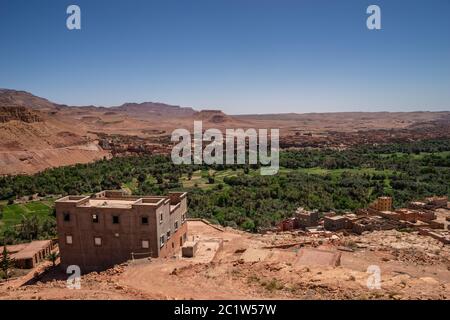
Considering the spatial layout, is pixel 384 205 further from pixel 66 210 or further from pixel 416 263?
pixel 66 210

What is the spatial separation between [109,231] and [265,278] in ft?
32.8

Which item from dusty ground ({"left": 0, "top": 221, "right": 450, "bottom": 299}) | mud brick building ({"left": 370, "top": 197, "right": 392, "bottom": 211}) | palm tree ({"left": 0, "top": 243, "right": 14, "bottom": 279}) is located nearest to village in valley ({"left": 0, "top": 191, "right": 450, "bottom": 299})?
dusty ground ({"left": 0, "top": 221, "right": 450, "bottom": 299})

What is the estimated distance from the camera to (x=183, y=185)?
5638 centimetres

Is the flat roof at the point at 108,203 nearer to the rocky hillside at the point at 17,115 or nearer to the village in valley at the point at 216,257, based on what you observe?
the village in valley at the point at 216,257

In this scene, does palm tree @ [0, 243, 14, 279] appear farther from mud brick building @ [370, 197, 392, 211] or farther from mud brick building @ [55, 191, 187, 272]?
mud brick building @ [370, 197, 392, 211]

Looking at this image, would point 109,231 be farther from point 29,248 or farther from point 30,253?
point 29,248

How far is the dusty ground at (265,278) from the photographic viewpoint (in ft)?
48.0

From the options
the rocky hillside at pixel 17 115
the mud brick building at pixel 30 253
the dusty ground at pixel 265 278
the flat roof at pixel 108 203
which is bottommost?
the mud brick building at pixel 30 253

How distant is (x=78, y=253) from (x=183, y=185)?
33.5 m

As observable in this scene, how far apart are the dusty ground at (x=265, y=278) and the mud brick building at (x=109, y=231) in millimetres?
1520

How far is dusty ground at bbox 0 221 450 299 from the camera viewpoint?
14617mm

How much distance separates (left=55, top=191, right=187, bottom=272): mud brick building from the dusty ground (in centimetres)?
152

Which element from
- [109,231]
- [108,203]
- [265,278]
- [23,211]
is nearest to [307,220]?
[108,203]

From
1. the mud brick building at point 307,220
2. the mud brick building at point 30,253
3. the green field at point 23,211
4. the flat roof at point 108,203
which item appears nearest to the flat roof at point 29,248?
the mud brick building at point 30,253
